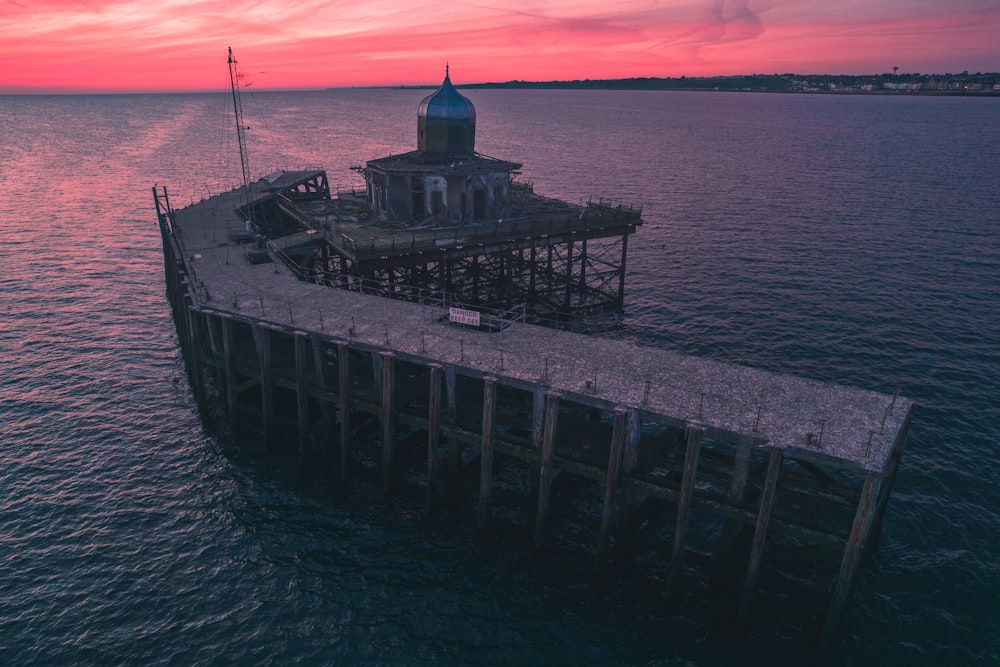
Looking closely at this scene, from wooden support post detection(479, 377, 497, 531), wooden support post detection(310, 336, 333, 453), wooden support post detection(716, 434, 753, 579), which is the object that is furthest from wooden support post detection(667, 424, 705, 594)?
wooden support post detection(310, 336, 333, 453)

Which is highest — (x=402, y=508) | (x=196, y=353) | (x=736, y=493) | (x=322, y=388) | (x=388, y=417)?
(x=736, y=493)

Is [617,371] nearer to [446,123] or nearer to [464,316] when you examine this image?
[464,316]

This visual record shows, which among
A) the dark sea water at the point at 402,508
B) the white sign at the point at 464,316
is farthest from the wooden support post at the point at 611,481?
the white sign at the point at 464,316

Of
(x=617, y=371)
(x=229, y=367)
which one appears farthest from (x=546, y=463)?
(x=229, y=367)

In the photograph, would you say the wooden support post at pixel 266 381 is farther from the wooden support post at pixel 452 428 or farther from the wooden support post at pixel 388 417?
the wooden support post at pixel 452 428

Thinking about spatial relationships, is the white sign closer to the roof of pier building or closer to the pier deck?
the pier deck

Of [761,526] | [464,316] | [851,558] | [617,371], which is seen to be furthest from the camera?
[464,316]
